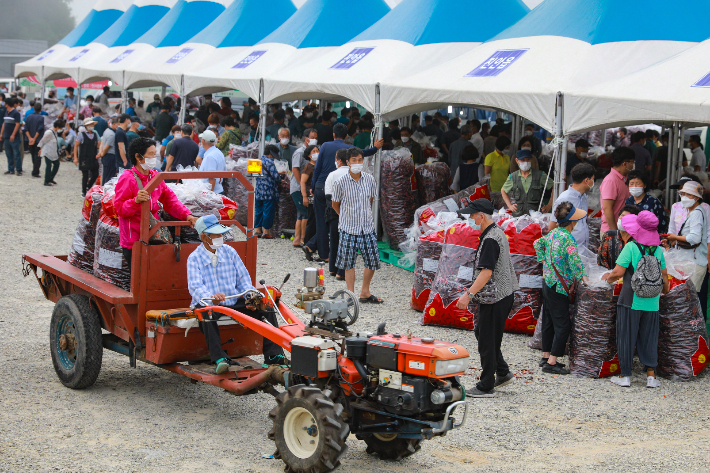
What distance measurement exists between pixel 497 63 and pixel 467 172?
7.33ft

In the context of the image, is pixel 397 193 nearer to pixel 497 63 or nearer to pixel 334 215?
pixel 334 215

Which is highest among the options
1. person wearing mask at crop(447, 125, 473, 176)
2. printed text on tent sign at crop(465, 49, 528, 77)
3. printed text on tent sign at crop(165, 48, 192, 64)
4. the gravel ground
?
printed text on tent sign at crop(165, 48, 192, 64)

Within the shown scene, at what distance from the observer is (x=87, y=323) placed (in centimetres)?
555

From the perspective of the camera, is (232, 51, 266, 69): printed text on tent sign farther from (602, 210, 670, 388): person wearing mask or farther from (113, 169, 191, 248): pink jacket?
(602, 210, 670, 388): person wearing mask

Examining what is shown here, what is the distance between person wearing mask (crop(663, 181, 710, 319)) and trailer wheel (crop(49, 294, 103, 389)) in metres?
4.97

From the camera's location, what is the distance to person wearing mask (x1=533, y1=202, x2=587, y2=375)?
644 centimetres

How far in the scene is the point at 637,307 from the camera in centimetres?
623

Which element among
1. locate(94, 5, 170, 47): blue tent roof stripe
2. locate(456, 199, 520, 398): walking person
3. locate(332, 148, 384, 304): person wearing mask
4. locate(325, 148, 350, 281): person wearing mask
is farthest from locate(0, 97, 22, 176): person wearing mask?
locate(456, 199, 520, 398): walking person

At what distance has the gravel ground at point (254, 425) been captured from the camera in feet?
15.1

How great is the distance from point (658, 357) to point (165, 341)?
13.6 ft

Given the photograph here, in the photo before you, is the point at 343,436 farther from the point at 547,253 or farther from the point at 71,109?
the point at 71,109

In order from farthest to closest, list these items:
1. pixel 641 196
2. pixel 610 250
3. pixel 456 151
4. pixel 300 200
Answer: pixel 456 151 < pixel 300 200 < pixel 641 196 < pixel 610 250

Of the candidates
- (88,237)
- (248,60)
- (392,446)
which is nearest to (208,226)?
(88,237)

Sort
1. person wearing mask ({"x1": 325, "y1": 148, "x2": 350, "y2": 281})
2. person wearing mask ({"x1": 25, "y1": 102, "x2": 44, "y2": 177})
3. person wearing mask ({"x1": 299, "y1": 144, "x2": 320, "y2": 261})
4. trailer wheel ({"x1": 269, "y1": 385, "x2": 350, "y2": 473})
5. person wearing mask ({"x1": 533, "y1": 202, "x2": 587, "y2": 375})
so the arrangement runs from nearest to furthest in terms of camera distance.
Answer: trailer wheel ({"x1": 269, "y1": 385, "x2": 350, "y2": 473}) → person wearing mask ({"x1": 533, "y1": 202, "x2": 587, "y2": 375}) → person wearing mask ({"x1": 325, "y1": 148, "x2": 350, "y2": 281}) → person wearing mask ({"x1": 299, "y1": 144, "x2": 320, "y2": 261}) → person wearing mask ({"x1": 25, "y1": 102, "x2": 44, "y2": 177})
